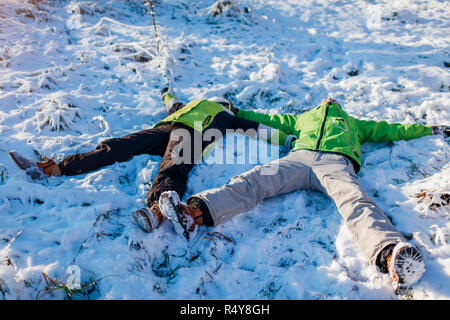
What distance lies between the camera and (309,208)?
2795mm

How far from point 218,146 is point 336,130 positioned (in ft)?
4.99

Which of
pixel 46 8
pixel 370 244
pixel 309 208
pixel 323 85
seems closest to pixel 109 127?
pixel 309 208

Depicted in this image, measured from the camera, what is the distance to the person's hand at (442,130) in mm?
3498

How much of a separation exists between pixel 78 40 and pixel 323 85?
5.74 meters

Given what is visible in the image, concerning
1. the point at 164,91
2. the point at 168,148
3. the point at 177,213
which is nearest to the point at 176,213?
the point at 177,213

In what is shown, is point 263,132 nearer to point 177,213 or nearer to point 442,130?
point 177,213

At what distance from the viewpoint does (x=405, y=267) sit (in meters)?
1.87

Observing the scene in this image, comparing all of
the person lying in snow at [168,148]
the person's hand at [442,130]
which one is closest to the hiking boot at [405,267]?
the person lying in snow at [168,148]

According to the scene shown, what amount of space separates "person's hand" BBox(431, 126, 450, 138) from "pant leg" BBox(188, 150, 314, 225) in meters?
1.91

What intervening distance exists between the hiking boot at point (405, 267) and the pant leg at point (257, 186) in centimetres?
117

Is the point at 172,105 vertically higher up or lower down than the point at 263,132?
higher up

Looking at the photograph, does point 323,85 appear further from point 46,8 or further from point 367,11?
point 46,8
